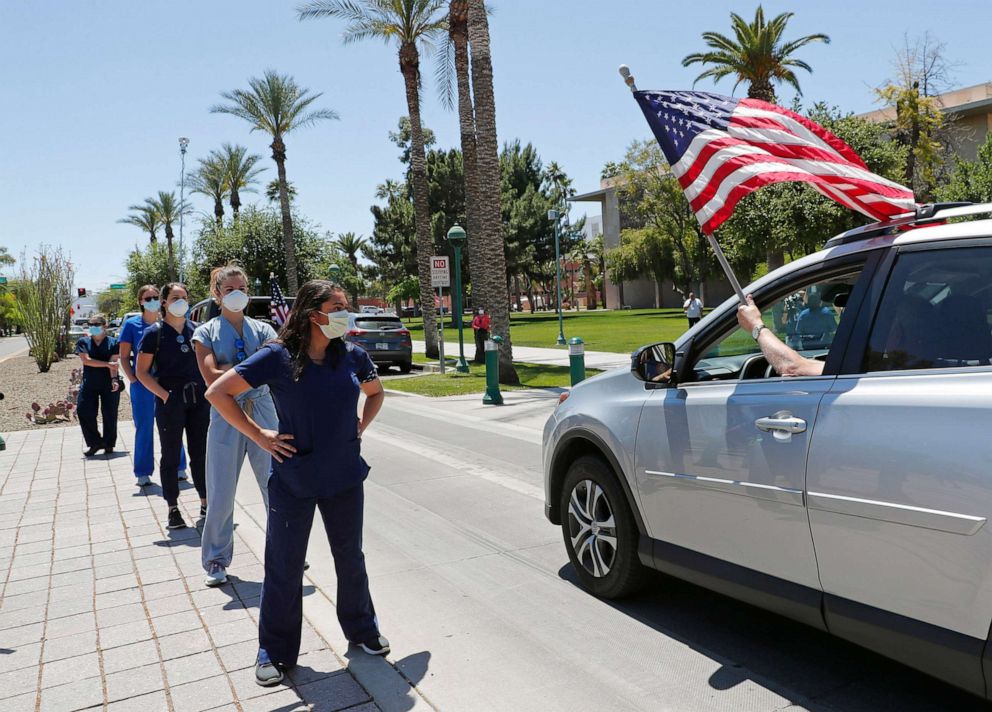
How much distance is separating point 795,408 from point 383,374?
19.6 metres

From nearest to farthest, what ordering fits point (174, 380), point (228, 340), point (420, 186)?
point (228, 340), point (174, 380), point (420, 186)

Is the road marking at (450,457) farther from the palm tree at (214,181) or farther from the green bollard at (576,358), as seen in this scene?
the palm tree at (214,181)

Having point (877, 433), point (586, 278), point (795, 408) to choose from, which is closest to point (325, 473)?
point (795, 408)

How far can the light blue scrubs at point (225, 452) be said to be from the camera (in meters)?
4.92

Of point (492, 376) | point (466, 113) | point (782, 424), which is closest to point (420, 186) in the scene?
point (466, 113)

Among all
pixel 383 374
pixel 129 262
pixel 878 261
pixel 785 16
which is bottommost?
pixel 383 374

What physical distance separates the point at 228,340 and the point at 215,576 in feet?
4.74

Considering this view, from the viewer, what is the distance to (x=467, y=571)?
513 centimetres

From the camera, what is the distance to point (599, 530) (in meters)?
4.39

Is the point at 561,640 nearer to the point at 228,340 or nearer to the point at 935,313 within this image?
the point at 935,313

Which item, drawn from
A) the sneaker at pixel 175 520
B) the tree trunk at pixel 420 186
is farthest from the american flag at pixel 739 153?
the tree trunk at pixel 420 186

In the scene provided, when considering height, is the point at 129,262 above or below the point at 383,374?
above

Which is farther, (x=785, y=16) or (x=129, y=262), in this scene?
(x=129, y=262)

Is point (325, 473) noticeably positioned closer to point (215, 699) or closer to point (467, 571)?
point (215, 699)
